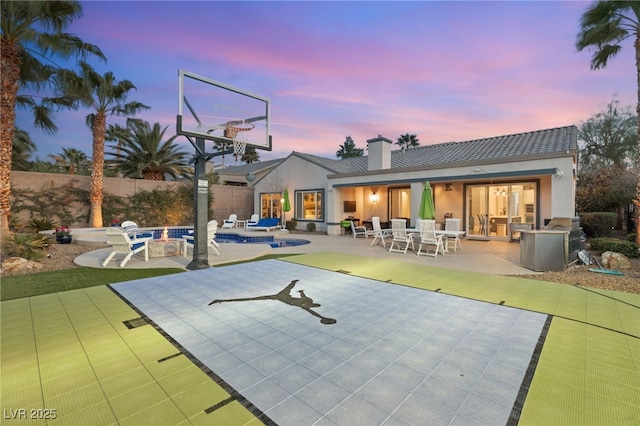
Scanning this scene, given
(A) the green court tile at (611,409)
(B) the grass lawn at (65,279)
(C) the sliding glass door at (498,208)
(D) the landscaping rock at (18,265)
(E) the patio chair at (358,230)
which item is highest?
(C) the sliding glass door at (498,208)

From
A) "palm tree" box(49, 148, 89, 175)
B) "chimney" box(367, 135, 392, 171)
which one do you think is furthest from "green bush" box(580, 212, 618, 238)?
"palm tree" box(49, 148, 89, 175)

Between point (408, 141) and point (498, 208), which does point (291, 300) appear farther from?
point (408, 141)

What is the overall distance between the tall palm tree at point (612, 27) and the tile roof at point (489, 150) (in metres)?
2.59

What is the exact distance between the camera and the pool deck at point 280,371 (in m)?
2.14

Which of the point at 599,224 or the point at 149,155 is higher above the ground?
the point at 149,155

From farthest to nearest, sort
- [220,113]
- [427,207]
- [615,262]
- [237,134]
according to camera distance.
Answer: [427,207] → [220,113] → [237,134] → [615,262]

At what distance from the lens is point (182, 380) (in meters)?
2.55

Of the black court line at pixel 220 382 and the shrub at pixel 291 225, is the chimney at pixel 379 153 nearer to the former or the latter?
the shrub at pixel 291 225

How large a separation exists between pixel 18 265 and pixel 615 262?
1487 centimetres

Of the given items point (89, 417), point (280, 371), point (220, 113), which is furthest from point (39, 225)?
point (280, 371)

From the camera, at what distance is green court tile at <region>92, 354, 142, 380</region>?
8.76 ft

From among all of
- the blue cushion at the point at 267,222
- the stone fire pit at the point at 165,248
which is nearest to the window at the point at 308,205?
the blue cushion at the point at 267,222

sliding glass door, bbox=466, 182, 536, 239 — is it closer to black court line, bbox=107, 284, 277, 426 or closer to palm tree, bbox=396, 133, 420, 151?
black court line, bbox=107, 284, 277, 426

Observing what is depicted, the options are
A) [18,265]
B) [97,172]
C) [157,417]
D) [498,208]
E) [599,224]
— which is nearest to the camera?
[157,417]
